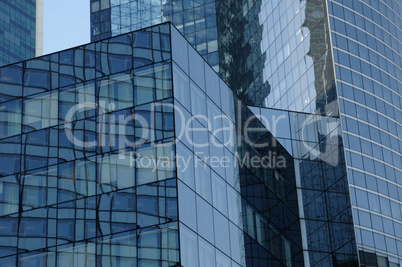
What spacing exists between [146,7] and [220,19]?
50.5 feet

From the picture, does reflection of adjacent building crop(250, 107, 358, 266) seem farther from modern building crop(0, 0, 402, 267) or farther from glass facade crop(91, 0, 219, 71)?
glass facade crop(91, 0, 219, 71)

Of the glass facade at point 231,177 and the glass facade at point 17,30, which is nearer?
the glass facade at point 231,177

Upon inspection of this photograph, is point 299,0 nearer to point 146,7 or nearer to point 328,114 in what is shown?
point 328,114

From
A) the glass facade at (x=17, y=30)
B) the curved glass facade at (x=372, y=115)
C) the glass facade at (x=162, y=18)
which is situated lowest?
the curved glass facade at (x=372, y=115)

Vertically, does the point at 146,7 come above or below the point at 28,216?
above

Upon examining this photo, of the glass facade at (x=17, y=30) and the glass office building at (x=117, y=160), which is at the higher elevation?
the glass facade at (x=17, y=30)

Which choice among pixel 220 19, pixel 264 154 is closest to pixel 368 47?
pixel 264 154

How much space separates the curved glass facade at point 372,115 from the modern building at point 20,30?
10325cm

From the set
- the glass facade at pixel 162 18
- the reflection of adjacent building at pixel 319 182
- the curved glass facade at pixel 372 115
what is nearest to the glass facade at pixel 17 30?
the glass facade at pixel 162 18

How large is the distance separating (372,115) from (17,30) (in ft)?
386

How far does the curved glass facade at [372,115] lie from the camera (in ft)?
214

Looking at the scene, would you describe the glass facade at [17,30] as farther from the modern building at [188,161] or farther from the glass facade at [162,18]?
the modern building at [188,161]

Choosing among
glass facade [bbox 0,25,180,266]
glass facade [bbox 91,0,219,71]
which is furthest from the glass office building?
glass facade [bbox 91,0,219,71]

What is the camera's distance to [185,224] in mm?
40562
